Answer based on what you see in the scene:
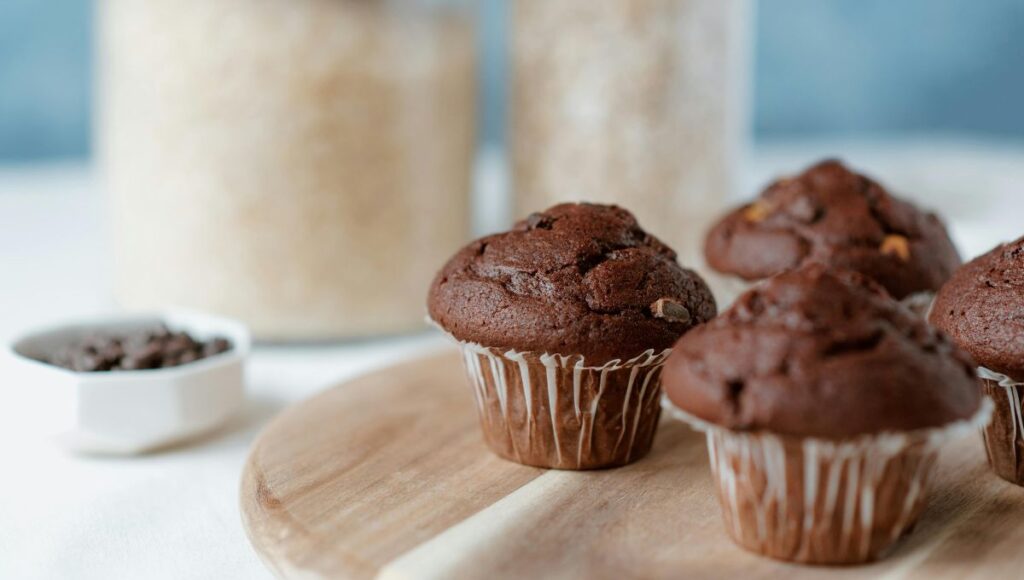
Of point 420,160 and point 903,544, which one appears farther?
point 420,160

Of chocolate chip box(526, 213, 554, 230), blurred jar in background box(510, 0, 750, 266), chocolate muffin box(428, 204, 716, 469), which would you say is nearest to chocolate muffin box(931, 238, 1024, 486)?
chocolate muffin box(428, 204, 716, 469)

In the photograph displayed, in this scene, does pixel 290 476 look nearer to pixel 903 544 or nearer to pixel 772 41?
pixel 903 544

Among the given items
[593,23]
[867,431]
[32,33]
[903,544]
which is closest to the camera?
[867,431]

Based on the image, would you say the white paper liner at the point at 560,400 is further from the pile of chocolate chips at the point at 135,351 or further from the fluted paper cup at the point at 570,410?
the pile of chocolate chips at the point at 135,351

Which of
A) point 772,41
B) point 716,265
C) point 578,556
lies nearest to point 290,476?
point 578,556

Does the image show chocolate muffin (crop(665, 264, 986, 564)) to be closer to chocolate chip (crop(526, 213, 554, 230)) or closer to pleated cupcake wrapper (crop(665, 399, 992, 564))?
pleated cupcake wrapper (crop(665, 399, 992, 564))

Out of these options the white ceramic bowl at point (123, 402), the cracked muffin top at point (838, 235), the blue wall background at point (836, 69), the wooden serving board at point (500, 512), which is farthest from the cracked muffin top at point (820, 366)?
the blue wall background at point (836, 69)

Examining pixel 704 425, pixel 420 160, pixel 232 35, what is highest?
pixel 232 35
